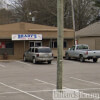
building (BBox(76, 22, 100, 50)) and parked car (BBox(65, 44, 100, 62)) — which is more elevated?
building (BBox(76, 22, 100, 50))

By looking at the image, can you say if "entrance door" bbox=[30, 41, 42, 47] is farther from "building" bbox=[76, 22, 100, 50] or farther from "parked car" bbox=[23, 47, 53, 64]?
"building" bbox=[76, 22, 100, 50]

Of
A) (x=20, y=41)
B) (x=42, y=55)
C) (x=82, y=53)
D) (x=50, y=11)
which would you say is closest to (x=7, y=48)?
(x=20, y=41)

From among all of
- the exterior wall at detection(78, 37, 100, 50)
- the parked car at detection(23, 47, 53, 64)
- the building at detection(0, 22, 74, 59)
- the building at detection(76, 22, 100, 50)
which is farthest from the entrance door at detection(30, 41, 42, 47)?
the exterior wall at detection(78, 37, 100, 50)

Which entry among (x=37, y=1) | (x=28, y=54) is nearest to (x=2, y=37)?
(x=28, y=54)

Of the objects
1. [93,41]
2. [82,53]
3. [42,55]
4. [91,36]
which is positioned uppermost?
[91,36]

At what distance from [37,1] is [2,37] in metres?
26.8

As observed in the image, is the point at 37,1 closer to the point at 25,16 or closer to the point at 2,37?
the point at 25,16

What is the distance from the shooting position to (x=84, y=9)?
5825 cm

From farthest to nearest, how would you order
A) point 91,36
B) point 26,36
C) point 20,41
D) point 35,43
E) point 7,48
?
point 91,36, point 35,43, point 20,41, point 7,48, point 26,36

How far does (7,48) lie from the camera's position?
111 ft

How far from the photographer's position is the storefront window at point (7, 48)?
1323 inches

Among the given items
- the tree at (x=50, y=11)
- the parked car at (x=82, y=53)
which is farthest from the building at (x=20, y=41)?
the tree at (x=50, y=11)

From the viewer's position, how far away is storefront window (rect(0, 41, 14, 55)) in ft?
110

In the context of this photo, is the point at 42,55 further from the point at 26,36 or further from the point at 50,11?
the point at 50,11
